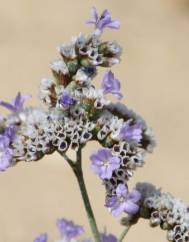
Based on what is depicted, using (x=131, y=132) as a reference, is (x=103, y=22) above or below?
above

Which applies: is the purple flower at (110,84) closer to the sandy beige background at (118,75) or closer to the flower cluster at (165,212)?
the flower cluster at (165,212)

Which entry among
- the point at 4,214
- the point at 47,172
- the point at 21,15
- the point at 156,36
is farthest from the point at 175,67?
the point at 4,214

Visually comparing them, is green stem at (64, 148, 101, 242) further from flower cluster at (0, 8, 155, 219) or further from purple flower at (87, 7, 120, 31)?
purple flower at (87, 7, 120, 31)

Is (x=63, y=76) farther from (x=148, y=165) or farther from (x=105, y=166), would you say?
(x=148, y=165)

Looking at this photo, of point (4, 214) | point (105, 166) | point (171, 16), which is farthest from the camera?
point (171, 16)

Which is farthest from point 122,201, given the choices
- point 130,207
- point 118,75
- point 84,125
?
point 118,75

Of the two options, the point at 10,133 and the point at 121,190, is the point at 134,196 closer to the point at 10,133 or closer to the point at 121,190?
the point at 121,190
